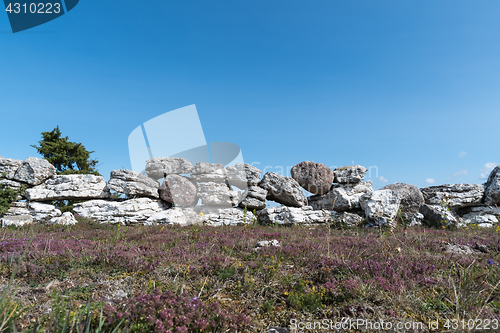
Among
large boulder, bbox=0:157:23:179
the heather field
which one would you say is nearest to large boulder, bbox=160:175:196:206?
large boulder, bbox=0:157:23:179

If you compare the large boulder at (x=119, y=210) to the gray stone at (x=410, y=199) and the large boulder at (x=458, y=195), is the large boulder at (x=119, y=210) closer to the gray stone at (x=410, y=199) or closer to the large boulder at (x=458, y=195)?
the gray stone at (x=410, y=199)

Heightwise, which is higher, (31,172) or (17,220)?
(31,172)

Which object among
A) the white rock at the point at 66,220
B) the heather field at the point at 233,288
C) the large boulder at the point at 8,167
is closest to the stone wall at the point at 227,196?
the large boulder at the point at 8,167

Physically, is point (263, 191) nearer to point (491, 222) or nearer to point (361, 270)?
point (361, 270)

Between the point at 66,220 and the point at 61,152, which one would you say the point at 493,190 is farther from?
the point at 61,152

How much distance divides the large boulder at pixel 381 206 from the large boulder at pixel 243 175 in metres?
5.23

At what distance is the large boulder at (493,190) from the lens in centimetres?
1406

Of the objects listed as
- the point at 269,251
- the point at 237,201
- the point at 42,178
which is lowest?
the point at 269,251

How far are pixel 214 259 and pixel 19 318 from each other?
8.86ft

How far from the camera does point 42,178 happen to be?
45.1 ft

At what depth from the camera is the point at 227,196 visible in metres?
13.8

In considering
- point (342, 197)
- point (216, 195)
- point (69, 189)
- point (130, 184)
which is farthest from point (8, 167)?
point (342, 197)

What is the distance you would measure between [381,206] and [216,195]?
744 centimetres

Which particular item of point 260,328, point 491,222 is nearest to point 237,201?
point 260,328
